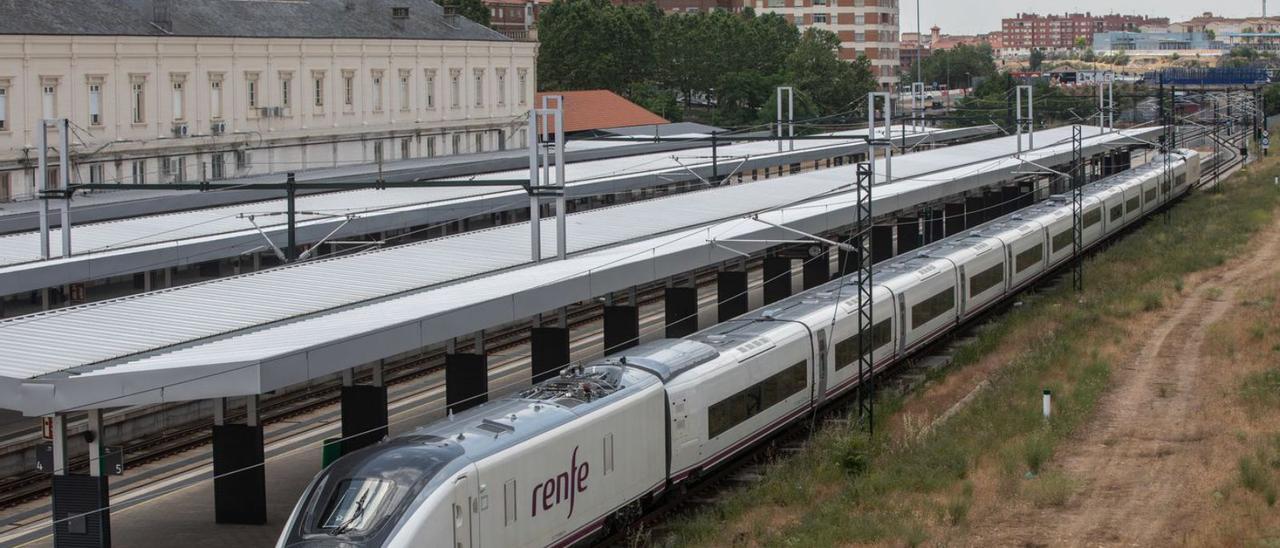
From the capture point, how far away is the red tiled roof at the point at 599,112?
286ft

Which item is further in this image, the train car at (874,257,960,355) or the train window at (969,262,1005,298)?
the train window at (969,262,1005,298)

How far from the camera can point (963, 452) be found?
25594mm

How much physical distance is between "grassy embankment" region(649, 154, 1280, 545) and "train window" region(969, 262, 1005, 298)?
102 centimetres

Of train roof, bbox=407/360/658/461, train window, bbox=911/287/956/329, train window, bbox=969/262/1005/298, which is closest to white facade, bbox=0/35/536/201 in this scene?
train window, bbox=969/262/1005/298

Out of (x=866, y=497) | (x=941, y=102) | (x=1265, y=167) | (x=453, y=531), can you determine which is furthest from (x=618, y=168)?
(x=941, y=102)

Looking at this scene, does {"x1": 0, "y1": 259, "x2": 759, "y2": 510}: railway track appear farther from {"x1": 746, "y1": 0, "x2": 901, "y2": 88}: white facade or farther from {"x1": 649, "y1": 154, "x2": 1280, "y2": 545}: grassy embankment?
{"x1": 746, "y1": 0, "x2": 901, "y2": 88}: white facade

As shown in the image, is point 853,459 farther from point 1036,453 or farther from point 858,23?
point 858,23

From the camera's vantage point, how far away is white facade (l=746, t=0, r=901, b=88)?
155875 millimetres

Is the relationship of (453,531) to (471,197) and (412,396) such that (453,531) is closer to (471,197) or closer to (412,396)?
(412,396)

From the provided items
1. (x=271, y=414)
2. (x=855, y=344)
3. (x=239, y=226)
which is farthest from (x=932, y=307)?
(x=239, y=226)

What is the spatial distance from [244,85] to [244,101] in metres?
0.55

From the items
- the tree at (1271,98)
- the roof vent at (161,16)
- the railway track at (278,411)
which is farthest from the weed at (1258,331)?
the tree at (1271,98)

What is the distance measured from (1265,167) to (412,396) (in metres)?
71.3

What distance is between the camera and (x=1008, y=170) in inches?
2156
